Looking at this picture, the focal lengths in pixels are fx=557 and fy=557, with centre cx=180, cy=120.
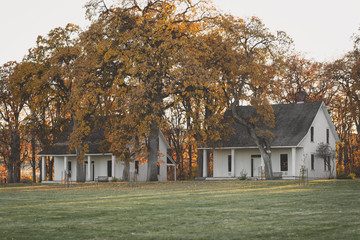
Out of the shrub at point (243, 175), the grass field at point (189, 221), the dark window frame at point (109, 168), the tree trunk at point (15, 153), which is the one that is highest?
the tree trunk at point (15, 153)

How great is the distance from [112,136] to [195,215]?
2299 cm

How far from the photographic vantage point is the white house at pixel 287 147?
47.4m

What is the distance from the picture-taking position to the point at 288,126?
48.6 m

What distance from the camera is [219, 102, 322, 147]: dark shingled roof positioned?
155ft

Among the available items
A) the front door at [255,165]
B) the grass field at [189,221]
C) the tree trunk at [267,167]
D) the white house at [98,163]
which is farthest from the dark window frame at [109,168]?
the grass field at [189,221]

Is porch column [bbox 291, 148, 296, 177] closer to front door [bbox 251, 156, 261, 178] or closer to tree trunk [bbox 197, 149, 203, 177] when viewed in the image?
front door [bbox 251, 156, 261, 178]

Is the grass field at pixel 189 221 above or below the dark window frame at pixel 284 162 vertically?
below

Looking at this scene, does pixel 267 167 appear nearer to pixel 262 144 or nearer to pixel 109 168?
pixel 262 144

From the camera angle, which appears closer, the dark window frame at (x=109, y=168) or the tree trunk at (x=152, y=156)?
the tree trunk at (x=152, y=156)

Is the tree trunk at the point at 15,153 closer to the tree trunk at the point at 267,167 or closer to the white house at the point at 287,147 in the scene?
the white house at the point at 287,147

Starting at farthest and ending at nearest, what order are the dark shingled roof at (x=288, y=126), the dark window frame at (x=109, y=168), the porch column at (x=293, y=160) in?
the dark window frame at (x=109, y=168) < the dark shingled roof at (x=288, y=126) < the porch column at (x=293, y=160)

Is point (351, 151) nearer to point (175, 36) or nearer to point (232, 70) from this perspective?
point (232, 70)

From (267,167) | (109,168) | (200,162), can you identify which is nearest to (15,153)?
(109,168)

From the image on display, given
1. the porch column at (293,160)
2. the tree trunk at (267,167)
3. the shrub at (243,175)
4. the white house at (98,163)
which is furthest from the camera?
the white house at (98,163)
